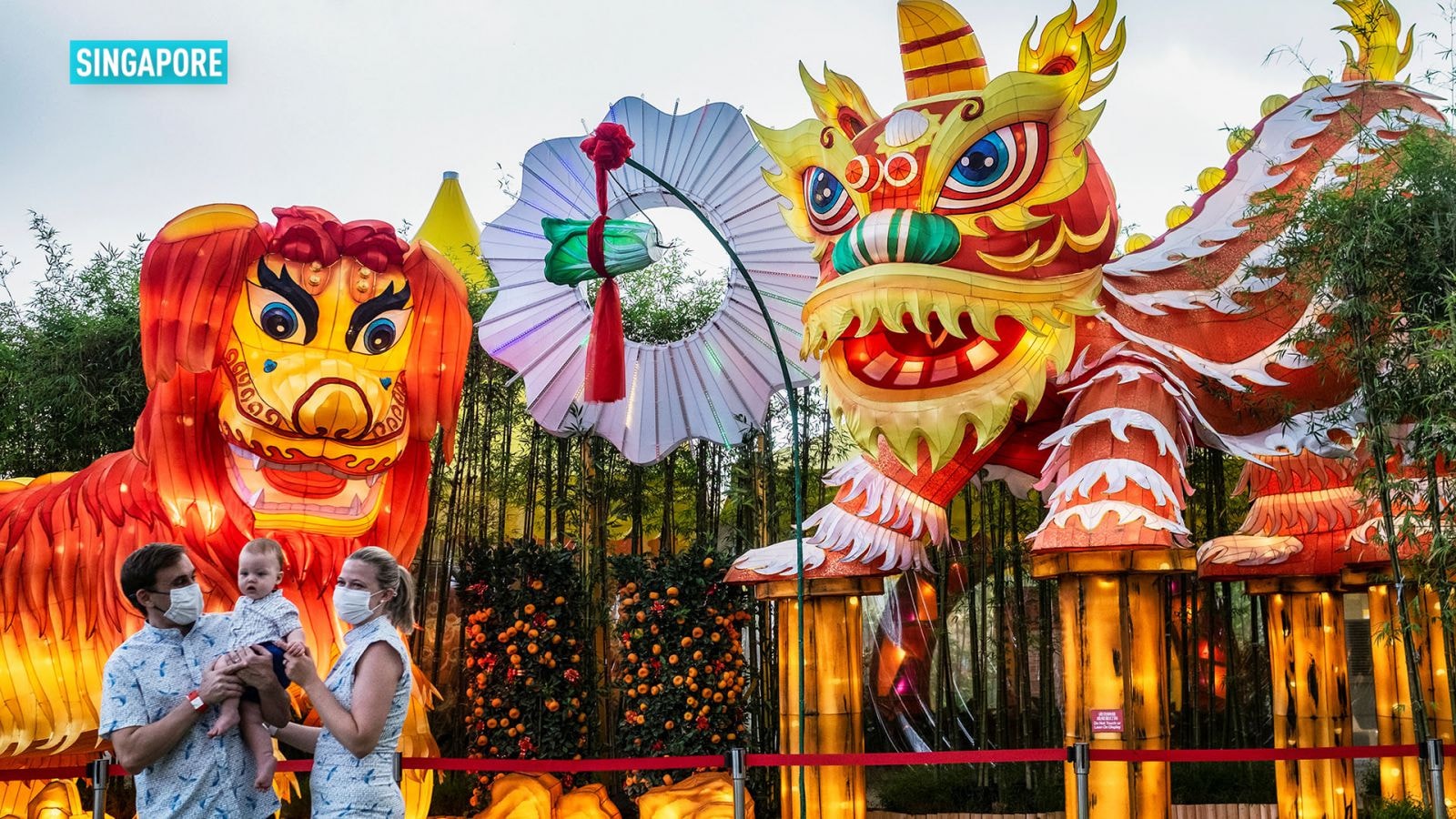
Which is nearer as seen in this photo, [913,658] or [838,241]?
[838,241]

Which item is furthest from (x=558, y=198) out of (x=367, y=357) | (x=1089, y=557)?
(x=1089, y=557)

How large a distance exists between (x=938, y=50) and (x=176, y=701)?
3650 millimetres

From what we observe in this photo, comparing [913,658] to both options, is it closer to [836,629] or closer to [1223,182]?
[836,629]

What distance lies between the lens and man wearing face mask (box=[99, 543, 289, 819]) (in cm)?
241

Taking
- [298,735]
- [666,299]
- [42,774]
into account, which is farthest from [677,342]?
[298,735]

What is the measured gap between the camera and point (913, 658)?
7.68m

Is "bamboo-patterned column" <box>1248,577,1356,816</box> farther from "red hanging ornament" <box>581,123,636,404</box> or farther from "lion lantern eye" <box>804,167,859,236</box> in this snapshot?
"red hanging ornament" <box>581,123,636,404</box>

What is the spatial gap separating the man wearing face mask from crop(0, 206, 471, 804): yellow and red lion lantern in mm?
2445

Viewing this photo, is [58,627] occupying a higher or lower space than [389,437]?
lower

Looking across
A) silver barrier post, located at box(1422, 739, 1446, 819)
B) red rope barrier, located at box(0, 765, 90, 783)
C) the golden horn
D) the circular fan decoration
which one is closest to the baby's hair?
red rope barrier, located at box(0, 765, 90, 783)

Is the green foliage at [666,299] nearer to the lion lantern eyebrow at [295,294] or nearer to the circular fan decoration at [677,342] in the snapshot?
the circular fan decoration at [677,342]

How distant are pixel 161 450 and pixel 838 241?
2.65 m

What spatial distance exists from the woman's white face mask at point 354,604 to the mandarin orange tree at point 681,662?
3.43 metres

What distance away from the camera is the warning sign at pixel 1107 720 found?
4.44 m
